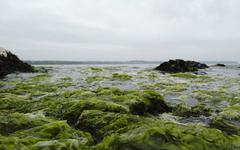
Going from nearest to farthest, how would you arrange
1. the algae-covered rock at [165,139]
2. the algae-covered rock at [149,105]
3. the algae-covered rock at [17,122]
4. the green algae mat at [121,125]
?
the algae-covered rock at [165,139] < the green algae mat at [121,125] < the algae-covered rock at [17,122] < the algae-covered rock at [149,105]

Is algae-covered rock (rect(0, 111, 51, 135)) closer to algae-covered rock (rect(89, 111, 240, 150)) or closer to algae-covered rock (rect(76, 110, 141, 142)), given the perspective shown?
algae-covered rock (rect(76, 110, 141, 142))

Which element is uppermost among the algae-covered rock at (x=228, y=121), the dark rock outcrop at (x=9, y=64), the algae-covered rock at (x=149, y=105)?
the dark rock outcrop at (x=9, y=64)

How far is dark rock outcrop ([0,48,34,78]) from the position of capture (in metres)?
26.4

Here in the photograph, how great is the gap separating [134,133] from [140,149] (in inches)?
21.7

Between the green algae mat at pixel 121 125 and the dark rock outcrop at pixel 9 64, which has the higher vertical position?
the dark rock outcrop at pixel 9 64

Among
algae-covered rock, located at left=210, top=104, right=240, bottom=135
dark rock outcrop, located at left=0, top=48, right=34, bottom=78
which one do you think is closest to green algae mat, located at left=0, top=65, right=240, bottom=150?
algae-covered rock, located at left=210, top=104, right=240, bottom=135

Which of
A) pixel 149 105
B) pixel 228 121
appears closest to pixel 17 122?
pixel 149 105

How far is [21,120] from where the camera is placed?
7309mm

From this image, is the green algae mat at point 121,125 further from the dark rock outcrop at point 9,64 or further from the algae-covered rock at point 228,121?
the dark rock outcrop at point 9,64

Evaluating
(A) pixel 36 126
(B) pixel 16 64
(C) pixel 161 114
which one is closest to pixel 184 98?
(C) pixel 161 114

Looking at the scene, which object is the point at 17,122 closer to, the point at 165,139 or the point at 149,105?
the point at 165,139

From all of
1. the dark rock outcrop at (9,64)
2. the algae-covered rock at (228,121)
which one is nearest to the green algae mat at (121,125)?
the algae-covered rock at (228,121)

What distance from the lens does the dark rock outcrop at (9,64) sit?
26.4 metres

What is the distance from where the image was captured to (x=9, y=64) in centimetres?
2916
